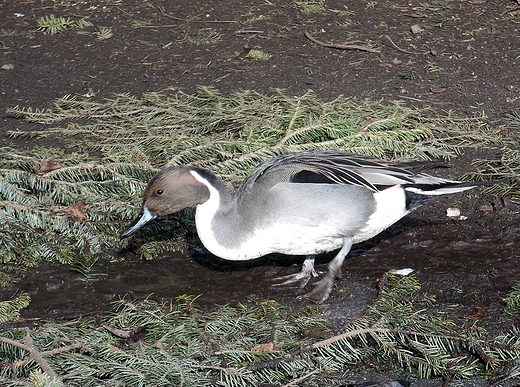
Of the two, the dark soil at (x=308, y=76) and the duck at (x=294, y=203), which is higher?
the duck at (x=294, y=203)

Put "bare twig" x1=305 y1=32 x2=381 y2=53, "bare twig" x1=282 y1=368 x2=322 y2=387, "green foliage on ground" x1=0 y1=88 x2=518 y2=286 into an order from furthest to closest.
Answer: "bare twig" x1=305 y1=32 x2=381 y2=53 → "green foliage on ground" x1=0 y1=88 x2=518 y2=286 → "bare twig" x1=282 y1=368 x2=322 y2=387

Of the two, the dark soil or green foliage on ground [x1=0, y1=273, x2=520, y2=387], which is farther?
the dark soil

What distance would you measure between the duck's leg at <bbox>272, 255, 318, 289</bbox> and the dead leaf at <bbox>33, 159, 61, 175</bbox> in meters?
1.53

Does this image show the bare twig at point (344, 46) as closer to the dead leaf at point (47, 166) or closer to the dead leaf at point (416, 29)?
the dead leaf at point (416, 29)

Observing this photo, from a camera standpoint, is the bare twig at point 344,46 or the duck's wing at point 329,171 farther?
the bare twig at point 344,46

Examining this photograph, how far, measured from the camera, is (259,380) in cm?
358

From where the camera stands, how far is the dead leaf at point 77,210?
468 cm

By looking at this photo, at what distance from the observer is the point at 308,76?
6730mm

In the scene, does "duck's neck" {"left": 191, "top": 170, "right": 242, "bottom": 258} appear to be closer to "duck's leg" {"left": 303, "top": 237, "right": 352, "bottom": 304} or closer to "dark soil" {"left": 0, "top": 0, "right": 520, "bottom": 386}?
"dark soil" {"left": 0, "top": 0, "right": 520, "bottom": 386}

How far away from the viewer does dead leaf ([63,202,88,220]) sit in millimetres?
4676

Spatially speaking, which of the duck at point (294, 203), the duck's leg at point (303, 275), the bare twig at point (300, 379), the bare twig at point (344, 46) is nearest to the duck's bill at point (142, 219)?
the duck at point (294, 203)

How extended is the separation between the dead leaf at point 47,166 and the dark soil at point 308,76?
0.65 m

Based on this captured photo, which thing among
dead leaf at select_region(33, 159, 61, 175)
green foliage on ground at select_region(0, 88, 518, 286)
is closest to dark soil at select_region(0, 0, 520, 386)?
green foliage on ground at select_region(0, 88, 518, 286)

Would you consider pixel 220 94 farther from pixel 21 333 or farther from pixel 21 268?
pixel 21 333
